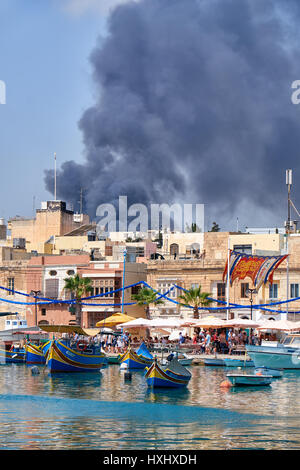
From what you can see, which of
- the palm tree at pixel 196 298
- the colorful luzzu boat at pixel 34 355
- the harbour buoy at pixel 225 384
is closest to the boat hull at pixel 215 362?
the colorful luzzu boat at pixel 34 355

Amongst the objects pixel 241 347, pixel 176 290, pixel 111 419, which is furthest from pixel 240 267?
pixel 111 419

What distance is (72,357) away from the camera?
46750mm

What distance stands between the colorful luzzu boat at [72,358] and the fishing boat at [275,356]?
9449 millimetres

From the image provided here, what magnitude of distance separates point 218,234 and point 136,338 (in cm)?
1390

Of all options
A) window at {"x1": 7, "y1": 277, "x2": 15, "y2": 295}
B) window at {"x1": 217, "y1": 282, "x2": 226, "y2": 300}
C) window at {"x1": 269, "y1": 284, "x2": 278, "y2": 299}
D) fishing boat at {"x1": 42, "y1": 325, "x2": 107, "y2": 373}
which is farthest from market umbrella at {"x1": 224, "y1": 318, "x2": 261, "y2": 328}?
window at {"x1": 7, "y1": 277, "x2": 15, "y2": 295}

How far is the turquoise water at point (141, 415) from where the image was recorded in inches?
966

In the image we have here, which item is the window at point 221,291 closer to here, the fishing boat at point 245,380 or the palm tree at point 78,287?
the palm tree at point 78,287

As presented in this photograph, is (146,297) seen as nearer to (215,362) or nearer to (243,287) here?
(243,287)

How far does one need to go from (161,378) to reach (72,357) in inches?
403

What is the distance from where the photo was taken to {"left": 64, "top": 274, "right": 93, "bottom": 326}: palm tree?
70312mm

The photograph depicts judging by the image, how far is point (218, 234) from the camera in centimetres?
7169

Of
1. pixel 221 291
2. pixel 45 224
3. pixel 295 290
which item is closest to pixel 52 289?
pixel 221 291

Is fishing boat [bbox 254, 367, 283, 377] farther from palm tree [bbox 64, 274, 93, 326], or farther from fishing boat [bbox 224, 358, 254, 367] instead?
palm tree [bbox 64, 274, 93, 326]
